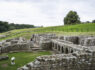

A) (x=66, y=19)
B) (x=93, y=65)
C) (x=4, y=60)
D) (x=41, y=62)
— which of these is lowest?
(x=4, y=60)

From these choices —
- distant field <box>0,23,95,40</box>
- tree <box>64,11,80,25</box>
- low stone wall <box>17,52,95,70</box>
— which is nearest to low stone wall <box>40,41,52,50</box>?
low stone wall <box>17,52,95,70</box>

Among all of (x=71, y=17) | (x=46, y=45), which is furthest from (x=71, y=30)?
(x=46, y=45)

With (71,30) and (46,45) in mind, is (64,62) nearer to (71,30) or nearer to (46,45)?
(46,45)

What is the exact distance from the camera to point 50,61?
9297mm

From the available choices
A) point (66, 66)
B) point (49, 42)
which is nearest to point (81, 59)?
point (66, 66)

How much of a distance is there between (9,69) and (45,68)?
5441 millimetres

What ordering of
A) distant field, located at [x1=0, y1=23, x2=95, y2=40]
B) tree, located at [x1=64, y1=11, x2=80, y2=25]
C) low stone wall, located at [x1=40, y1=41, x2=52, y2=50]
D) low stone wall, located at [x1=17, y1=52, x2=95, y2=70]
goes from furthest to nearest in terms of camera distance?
tree, located at [x1=64, y1=11, x2=80, y2=25] < distant field, located at [x1=0, y1=23, x2=95, y2=40] < low stone wall, located at [x1=40, y1=41, x2=52, y2=50] < low stone wall, located at [x1=17, y1=52, x2=95, y2=70]

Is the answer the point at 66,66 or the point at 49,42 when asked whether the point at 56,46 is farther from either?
the point at 66,66

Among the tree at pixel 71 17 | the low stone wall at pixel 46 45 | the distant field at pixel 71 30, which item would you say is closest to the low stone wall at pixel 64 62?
the low stone wall at pixel 46 45

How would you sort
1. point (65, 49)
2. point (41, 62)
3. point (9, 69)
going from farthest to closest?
point (65, 49), point (9, 69), point (41, 62)

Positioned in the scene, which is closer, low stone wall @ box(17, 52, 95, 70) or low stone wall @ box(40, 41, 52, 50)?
low stone wall @ box(17, 52, 95, 70)

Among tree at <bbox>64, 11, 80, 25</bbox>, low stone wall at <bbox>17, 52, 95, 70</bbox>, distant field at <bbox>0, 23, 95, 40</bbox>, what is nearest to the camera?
low stone wall at <bbox>17, 52, 95, 70</bbox>

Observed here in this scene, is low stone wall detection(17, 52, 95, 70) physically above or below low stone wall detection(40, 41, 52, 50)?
above

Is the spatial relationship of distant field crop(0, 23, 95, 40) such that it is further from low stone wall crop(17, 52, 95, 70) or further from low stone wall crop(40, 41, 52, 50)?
low stone wall crop(17, 52, 95, 70)
